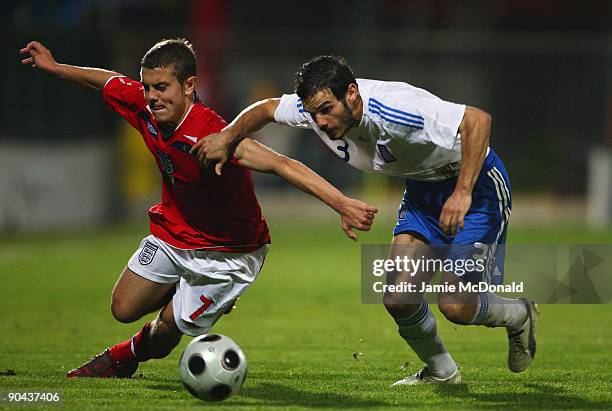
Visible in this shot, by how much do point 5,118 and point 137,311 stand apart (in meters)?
11.7

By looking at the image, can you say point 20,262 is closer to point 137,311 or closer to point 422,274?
point 137,311

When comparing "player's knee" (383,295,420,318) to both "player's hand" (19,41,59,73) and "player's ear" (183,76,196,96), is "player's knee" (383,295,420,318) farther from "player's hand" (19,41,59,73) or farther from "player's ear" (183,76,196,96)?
"player's hand" (19,41,59,73)

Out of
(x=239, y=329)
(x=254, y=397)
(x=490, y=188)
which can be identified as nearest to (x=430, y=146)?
(x=490, y=188)

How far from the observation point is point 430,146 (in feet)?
19.4

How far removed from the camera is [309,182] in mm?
5539

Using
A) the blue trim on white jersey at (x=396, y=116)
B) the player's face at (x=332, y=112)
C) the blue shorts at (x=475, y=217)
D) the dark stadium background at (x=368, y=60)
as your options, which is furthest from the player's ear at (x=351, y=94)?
the dark stadium background at (x=368, y=60)

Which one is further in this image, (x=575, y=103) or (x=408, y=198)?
(x=575, y=103)

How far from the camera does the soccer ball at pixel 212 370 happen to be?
223 inches

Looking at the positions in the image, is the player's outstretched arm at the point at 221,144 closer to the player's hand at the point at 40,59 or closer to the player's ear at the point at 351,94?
the player's ear at the point at 351,94

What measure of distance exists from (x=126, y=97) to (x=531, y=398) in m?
2.99

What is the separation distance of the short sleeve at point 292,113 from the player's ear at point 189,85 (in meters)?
0.50

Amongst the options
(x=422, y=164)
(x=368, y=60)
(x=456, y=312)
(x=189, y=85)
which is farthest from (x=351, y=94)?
(x=368, y=60)

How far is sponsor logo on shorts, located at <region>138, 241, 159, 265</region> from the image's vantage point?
646 cm

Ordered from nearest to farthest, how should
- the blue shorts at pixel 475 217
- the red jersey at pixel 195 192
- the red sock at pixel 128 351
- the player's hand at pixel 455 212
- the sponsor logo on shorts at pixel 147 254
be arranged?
the player's hand at pixel 455 212 < the red jersey at pixel 195 192 < the blue shorts at pixel 475 217 < the sponsor logo on shorts at pixel 147 254 < the red sock at pixel 128 351
